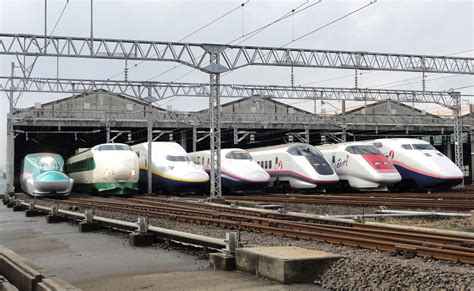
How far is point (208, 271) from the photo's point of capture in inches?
320

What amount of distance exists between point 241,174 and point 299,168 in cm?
332

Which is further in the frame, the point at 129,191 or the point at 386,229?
the point at 129,191

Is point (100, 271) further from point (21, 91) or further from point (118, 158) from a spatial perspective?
point (21, 91)

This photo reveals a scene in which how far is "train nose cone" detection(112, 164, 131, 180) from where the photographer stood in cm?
2959

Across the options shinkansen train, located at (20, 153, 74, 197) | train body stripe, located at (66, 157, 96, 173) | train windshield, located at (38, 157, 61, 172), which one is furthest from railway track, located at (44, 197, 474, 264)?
train body stripe, located at (66, 157, 96, 173)

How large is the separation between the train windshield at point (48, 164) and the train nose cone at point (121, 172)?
3.19 meters

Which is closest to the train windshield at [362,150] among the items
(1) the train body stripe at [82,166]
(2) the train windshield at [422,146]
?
(2) the train windshield at [422,146]

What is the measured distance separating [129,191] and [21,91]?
1151 centimetres

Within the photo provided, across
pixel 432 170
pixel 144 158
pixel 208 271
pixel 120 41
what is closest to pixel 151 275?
pixel 208 271

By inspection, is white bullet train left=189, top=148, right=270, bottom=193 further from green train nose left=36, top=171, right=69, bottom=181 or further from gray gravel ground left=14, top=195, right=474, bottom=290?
gray gravel ground left=14, top=195, right=474, bottom=290

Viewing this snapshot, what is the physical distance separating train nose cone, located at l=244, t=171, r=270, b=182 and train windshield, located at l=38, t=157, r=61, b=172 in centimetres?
1063

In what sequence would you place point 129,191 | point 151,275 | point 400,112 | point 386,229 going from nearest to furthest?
point 151,275
point 386,229
point 129,191
point 400,112

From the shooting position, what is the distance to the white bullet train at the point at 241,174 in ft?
98.2

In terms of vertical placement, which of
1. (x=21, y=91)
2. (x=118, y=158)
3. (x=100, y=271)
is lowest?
(x=100, y=271)
